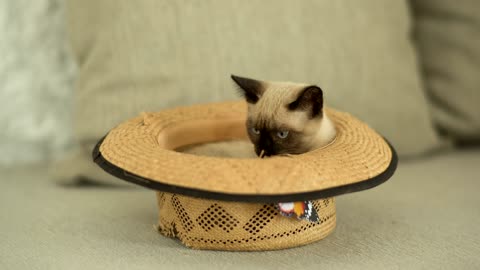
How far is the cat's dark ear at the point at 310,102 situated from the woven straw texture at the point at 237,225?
22 centimetres

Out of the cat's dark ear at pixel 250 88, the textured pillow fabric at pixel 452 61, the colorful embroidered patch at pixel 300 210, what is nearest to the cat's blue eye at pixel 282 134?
the cat's dark ear at pixel 250 88

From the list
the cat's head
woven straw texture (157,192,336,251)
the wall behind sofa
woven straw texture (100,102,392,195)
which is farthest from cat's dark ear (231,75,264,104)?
the wall behind sofa

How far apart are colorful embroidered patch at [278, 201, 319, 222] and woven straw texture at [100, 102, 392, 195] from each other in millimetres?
74

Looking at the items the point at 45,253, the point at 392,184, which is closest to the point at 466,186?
the point at 392,184

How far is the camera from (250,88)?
59.1 inches

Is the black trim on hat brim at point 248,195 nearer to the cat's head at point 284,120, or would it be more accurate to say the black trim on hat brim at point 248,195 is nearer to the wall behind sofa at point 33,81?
the cat's head at point 284,120

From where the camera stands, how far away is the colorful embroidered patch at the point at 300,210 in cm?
125

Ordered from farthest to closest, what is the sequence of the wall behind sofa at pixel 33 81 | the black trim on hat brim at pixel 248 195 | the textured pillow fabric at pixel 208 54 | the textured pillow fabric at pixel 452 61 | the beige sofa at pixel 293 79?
the textured pillow fabric at pixel 452 61, the wall behind sofa at pixel 33 81, the textured pillow fabric at pixel 208 54, the beige sofa at pixel 293 79, the black trim on hat brim at pixel 248 195

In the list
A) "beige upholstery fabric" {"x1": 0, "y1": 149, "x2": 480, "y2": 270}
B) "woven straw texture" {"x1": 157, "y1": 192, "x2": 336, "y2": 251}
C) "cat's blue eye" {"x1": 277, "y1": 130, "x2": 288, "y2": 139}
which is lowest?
"beige upholstery fabric" {"x1": 0, "y1": 149, "x2": 480, "y2": 270}

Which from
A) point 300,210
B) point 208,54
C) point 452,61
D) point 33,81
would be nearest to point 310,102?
point 300,210

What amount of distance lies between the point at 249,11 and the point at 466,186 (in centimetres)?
75

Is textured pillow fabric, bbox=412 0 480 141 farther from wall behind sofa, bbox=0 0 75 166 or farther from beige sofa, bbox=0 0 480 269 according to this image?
wall behind sofa, bbox=0 0 75 166

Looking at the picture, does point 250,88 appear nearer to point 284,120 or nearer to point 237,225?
point 284,120

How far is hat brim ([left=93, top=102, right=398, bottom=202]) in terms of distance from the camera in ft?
3.88
